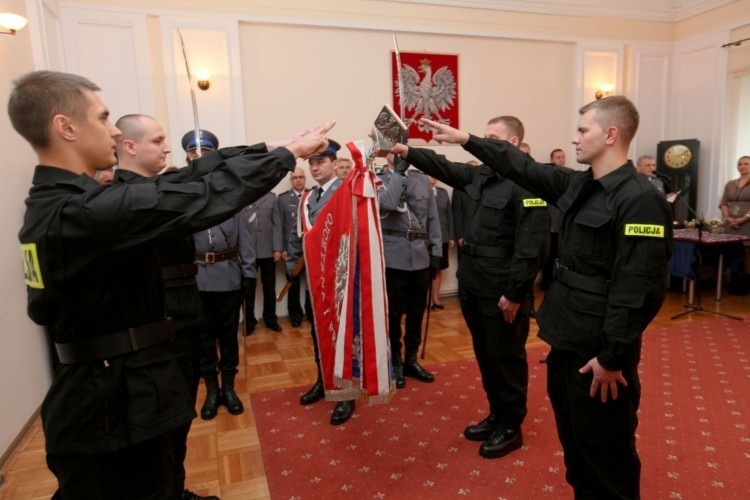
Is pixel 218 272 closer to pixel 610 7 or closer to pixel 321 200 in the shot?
pixel 321 200

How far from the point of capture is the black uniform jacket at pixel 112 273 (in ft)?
3.63

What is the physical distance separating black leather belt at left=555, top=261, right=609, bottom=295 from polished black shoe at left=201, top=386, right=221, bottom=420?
89.4 inches

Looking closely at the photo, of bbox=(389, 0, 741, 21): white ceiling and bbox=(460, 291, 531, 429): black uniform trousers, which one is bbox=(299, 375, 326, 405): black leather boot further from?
bbox=(389, 0, 741, 21): white ceiling

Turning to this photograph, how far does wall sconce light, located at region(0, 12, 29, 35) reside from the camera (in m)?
2.90

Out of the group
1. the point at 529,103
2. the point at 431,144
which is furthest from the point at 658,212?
the point at 529,103

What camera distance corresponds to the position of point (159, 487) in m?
1.31

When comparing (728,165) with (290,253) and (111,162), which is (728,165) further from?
(111,162)

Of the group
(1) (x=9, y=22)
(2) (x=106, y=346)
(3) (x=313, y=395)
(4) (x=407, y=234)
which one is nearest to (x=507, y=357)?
(4) (x=407, y=234)

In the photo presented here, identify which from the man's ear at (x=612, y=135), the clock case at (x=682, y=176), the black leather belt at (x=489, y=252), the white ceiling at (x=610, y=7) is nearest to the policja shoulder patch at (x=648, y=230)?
the man's ear at (x=612, y=135)

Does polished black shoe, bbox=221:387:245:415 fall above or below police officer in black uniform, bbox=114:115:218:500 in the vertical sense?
below

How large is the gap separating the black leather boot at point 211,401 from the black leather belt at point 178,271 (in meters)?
1.17

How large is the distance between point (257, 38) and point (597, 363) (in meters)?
4.82

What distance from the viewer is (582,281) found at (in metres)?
1.76

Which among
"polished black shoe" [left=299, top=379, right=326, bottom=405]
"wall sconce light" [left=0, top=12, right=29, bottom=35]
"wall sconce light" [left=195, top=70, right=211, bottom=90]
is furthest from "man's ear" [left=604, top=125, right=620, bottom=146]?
"wall sconce light" [left=195, top=70, right=211, bottom=90]
